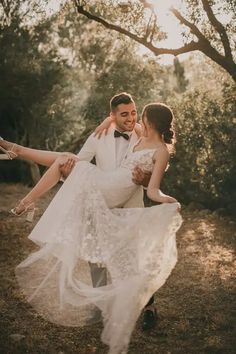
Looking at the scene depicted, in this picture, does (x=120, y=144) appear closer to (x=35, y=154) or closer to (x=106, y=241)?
(x=35, y=154)

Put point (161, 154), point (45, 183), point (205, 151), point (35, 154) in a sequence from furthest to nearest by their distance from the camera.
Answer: point (205, 151)
point (35, 154)
point (45, 183)
point (161, 154)

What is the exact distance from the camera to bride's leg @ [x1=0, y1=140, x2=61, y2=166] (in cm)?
504

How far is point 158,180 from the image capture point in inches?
173

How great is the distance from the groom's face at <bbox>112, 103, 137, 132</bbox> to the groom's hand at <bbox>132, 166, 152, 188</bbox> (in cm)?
62

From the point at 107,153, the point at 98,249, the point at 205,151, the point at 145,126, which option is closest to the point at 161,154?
the point at 145,126

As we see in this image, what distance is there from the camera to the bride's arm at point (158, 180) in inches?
169

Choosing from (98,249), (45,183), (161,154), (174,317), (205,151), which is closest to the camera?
(98,249)

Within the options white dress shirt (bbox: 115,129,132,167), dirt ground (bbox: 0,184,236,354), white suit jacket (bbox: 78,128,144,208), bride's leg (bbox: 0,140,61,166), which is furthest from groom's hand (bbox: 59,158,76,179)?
dirt ground (bbox: 0,184,236,354)

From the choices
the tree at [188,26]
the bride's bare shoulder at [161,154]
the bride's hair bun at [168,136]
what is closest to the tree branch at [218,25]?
the tree at [188,26]

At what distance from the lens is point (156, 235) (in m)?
4.24

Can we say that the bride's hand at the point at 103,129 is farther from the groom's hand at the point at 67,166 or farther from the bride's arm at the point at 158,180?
the bride's arm at the point at 158,180

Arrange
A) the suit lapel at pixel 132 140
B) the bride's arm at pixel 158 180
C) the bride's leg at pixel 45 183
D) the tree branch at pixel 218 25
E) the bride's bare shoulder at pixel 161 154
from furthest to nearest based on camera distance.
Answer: the tree branch at pixel 218 25 → the suit lapel at pixel 132 140 → the bride's leg at pixel 45 183 → the bride's bare shoulder at pixel 161 154 → the bride's arm at pixel 158 180

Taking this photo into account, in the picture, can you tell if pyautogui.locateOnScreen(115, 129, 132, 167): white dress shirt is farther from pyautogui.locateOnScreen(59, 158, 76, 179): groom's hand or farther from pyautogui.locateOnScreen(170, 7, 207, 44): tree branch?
pyautogui.locateOnScreen(170, 7, 207, 44): tree branch

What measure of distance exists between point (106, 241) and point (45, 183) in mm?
896
